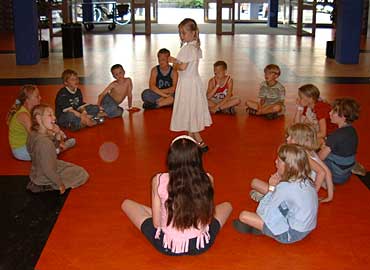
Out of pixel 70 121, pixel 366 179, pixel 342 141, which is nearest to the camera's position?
pixel 342 141

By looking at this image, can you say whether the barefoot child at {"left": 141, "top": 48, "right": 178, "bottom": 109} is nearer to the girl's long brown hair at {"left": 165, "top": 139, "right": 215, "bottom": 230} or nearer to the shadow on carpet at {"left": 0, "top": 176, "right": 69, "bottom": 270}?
the shadow on carpet at {"left": 0, "top": 176, "right": 69, "bottom": 270}

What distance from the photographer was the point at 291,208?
3.66 metres

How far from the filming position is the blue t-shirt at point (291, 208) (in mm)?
3625

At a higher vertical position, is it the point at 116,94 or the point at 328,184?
the point at 116,94

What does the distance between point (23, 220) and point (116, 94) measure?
3.57 metres

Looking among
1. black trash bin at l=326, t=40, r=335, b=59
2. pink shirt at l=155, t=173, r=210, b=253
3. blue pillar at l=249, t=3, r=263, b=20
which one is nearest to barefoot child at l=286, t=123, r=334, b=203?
pink shirt at l=155, t=173, r=210, b=253

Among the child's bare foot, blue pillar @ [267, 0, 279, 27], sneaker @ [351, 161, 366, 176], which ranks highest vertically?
blue pillar @ [267, 0, 279, 27]

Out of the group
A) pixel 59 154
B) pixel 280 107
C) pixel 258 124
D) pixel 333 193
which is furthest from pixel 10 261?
pixel 280 107

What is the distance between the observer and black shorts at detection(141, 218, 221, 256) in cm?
360

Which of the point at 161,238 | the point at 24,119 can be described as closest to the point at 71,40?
the point at 24,119

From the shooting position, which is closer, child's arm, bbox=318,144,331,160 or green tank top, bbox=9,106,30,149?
child's arm, bbox=318,144,331,160

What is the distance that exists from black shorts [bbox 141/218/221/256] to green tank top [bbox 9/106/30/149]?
7.61 ft

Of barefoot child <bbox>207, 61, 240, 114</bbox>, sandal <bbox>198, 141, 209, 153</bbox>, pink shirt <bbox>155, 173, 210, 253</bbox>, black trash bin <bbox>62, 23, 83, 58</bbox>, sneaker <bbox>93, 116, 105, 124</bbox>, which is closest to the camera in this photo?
pink shirt <bbox>155, 173, 210, 253</bbox>

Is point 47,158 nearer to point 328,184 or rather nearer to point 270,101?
point 328,184
